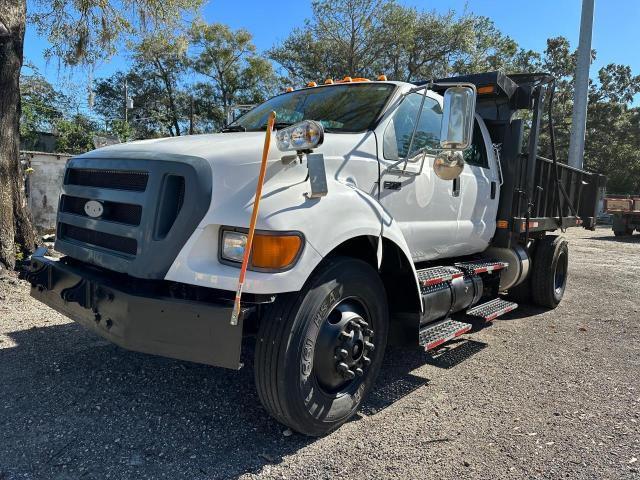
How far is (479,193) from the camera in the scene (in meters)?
4.98

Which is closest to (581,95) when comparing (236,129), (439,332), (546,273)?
(546,273)

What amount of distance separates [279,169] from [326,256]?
584 mm

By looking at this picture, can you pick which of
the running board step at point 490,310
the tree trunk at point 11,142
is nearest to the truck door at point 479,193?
the running board step at point 490,310

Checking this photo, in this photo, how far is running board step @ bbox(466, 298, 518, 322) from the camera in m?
4.77

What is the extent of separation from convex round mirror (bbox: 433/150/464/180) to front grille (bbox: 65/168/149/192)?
2.01 meters

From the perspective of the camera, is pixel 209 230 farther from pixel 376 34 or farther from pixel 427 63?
pixel 427 63

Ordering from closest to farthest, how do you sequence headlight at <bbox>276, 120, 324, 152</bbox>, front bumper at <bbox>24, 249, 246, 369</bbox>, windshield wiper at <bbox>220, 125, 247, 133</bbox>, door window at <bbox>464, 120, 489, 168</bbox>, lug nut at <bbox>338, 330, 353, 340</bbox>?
1. front bumper at <bbox>24, 249, 246, 369</bbox>
2. headlight at <bbox>276, 120, 324, 152</bbox>
3. lug nut at <bbox>338, 330, 353, 340</bbox>
4. windshield wiper at <bbox>220, 125, 247, 133</bbox>
5. door window at <bbox>464, 120, 489, 168</bbox>

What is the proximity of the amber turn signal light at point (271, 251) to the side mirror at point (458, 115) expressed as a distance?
135cm

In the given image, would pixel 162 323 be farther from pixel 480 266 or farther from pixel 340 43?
pixel 340 43

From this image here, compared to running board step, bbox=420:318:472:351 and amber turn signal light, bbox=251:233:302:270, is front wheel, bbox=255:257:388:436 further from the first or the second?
running board step, bbox=420:318:472:351

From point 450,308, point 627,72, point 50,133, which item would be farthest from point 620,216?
point 50,133

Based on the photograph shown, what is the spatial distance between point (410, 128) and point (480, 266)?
1679 mm

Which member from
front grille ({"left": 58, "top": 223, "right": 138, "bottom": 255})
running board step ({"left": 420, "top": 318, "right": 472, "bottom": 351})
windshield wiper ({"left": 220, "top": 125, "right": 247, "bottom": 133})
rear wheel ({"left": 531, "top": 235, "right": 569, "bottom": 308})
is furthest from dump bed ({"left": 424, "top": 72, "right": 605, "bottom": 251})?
front grille ({"left": 58, "top": 223, "right": 138, "bottom": 255})

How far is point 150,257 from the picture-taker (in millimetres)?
2705
